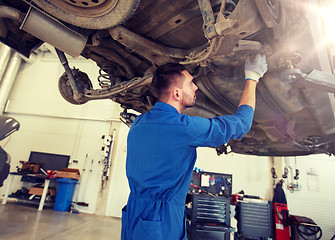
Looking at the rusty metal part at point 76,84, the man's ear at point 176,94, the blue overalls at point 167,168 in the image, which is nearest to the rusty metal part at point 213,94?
the man's ear at point 176,94

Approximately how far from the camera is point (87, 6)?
100 centimetres

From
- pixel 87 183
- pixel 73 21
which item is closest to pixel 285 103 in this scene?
pixel 73 21

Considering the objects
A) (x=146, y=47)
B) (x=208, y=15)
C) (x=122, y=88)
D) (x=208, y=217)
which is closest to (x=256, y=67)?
(x=208, y=15)

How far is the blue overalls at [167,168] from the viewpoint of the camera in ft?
2.81

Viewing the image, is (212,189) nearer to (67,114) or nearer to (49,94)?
(67,114)

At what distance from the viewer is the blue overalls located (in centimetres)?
86

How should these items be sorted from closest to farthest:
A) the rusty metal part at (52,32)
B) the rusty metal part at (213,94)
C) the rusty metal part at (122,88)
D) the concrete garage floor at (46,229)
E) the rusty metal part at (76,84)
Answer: the rusty metal part at (52,32) → the rusty metal part at (122,88) → the rusty metal part at (213,94) → the rusty metal part at (76,84) → the concrete garage floor at (46,229)

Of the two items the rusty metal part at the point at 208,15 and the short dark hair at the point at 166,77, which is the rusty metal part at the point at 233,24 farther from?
the short dark hair at the point at 166,77

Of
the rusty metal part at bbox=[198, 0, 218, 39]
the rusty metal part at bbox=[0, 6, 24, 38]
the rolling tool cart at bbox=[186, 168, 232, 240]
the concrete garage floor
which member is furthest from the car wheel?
the concrete garage floor

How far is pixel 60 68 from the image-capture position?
313 inches

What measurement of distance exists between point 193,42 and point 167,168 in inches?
33.9

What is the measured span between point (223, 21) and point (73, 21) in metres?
0.80

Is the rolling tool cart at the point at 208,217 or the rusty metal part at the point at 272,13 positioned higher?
the rusty metal part at the point at 272,13

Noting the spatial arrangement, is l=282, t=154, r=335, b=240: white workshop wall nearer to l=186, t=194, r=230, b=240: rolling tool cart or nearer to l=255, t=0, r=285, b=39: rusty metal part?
l=186, t=194, r=230, b=240: rolling tool cart
